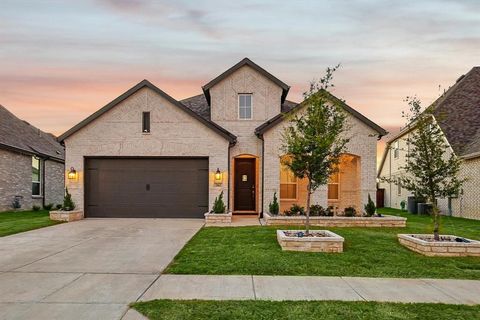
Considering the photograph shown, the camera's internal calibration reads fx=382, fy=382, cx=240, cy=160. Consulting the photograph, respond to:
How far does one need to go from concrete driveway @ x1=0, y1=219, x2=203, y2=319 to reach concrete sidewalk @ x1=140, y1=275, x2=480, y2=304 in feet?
1.98

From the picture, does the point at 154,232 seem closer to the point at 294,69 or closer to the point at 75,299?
the point at 75,299

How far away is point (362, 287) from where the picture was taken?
6500 millimetres

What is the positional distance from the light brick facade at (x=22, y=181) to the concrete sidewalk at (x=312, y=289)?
60.0ft

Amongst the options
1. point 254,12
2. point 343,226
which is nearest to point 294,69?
point 254,12

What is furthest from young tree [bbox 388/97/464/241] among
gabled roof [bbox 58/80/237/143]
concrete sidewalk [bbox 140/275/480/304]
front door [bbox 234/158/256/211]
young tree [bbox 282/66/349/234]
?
front door [bbox 234/158/256/211]

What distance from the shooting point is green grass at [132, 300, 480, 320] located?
A: 5.03 metres

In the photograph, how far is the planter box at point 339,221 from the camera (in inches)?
560

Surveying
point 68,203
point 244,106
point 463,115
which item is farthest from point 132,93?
point 463,115

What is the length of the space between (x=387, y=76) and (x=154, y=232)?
1576 cm

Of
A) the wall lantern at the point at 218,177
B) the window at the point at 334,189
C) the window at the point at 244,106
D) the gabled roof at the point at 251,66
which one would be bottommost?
the window at the point at 334,189

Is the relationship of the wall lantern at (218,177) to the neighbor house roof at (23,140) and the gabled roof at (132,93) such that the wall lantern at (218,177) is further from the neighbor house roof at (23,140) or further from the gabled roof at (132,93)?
the neighbor house roof at (23,140)

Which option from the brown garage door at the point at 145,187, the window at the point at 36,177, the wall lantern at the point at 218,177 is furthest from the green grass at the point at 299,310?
the window at the point at 36,177

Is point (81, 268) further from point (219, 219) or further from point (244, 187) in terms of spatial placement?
point (244, 187)

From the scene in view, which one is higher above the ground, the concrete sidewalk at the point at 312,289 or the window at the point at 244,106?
the window at the point at 244,106
